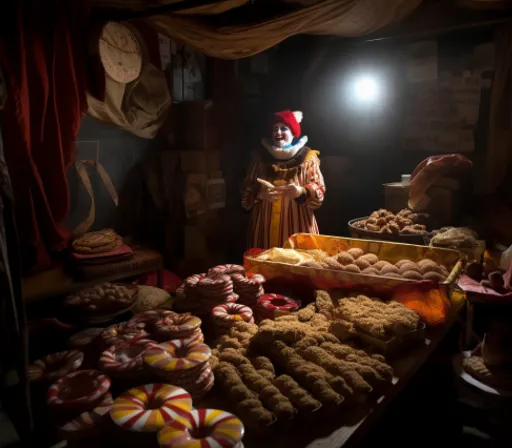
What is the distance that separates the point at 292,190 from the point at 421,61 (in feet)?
7.17

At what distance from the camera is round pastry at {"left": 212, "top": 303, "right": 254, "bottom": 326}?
2.30 metres

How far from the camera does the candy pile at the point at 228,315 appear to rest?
2.30 meters

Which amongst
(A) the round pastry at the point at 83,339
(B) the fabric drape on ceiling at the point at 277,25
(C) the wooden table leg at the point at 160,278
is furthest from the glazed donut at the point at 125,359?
(B) the fabric drape on ceiling at the point at 277,25

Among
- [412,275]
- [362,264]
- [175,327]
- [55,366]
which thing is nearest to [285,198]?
[362,264]

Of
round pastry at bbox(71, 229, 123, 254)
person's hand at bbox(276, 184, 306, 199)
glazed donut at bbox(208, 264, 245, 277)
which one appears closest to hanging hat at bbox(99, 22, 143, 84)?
round pastry at bbox(71, 229, 123, 254)

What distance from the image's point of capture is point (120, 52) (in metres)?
3.96

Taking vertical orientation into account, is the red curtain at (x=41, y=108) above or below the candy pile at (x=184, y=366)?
above

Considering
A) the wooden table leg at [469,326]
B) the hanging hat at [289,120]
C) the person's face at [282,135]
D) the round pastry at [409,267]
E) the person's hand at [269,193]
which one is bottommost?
the wooden table leg at [469,326]

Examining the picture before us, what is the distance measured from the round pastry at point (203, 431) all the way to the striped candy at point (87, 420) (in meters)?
0.27

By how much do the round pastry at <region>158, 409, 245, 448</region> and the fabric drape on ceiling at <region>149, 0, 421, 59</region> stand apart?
2939mm

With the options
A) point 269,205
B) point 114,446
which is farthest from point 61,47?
point 114,446

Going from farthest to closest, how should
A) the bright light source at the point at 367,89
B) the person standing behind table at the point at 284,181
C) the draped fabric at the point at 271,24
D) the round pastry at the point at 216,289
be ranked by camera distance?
the bright light source at the point at 367,89 < the person standing behind table at the point at 284,181 < the draped fabric at the point at 271,24 < the round pastry at the point at 216,289

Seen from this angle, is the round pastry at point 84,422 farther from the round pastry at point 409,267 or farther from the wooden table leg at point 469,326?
the wooden table leg at point 469,326

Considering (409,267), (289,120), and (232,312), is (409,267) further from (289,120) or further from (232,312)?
(289,120)
